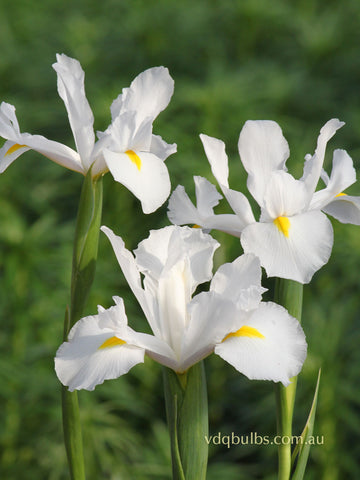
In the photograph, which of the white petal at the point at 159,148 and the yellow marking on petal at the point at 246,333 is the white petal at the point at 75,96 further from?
the yellow marking on petal at the point at 246,333

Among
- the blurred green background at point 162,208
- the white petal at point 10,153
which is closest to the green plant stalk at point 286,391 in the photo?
the white petal at point 10,153

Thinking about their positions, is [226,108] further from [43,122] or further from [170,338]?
[170,338]

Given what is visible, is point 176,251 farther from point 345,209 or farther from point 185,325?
point 345,209

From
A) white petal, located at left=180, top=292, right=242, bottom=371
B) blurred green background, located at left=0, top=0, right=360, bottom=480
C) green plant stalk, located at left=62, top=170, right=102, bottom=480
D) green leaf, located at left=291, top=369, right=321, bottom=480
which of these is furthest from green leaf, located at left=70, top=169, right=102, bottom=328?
blurred green background, located at left=0, top=0, right=360, bottom=480

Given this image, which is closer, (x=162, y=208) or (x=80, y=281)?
(x=80, y=281)

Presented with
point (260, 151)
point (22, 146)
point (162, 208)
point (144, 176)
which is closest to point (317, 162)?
point (260, 151)

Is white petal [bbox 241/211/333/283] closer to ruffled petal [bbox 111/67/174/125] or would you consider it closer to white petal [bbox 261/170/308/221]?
white petal [bbox 261/170/308/221]

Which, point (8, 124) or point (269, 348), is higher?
point (8, 124)
